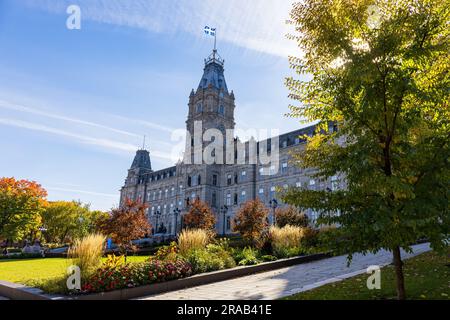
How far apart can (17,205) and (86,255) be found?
106 ft

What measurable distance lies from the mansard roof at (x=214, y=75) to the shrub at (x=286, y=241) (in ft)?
186

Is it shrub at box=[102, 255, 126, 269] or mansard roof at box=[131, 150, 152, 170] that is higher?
Result: mansard roof at box=[131, 150, 152, 170]

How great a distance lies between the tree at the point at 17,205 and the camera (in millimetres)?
36344

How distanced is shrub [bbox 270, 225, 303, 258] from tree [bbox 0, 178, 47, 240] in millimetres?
30923

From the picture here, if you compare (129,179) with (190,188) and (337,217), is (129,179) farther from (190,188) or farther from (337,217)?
(337,217)

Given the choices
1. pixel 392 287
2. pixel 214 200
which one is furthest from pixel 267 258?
pixel 214 200

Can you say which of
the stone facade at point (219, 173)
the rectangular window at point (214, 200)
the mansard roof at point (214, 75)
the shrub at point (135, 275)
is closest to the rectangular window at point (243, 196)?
the stone facade at point (219, 173)

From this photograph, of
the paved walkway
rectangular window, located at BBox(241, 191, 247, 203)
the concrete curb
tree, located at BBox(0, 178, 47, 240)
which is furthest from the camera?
rectangular window, located at BBox(241, 191, 247, 203)

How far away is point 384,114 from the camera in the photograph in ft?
22.4

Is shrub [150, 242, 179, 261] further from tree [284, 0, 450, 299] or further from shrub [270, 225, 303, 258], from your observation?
tree [284, 0, 450, 299]

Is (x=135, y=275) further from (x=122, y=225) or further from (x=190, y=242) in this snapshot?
(x=122, y=225)

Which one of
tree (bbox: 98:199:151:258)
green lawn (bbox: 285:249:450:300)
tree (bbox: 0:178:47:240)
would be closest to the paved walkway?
green lawn (bbox: 285:249:450:300)

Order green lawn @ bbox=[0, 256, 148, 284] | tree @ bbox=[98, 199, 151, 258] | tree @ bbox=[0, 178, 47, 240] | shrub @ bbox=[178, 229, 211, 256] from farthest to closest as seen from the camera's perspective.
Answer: tree @ bbox=[0, 178, 47, 240] → tree @ bbox=[98, 199, 151, 258] → shrub @ bbox=[178, 229, 211, 256] → green lawn @ bbox=[0, 256, 148, 284]

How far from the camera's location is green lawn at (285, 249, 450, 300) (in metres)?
8.02
